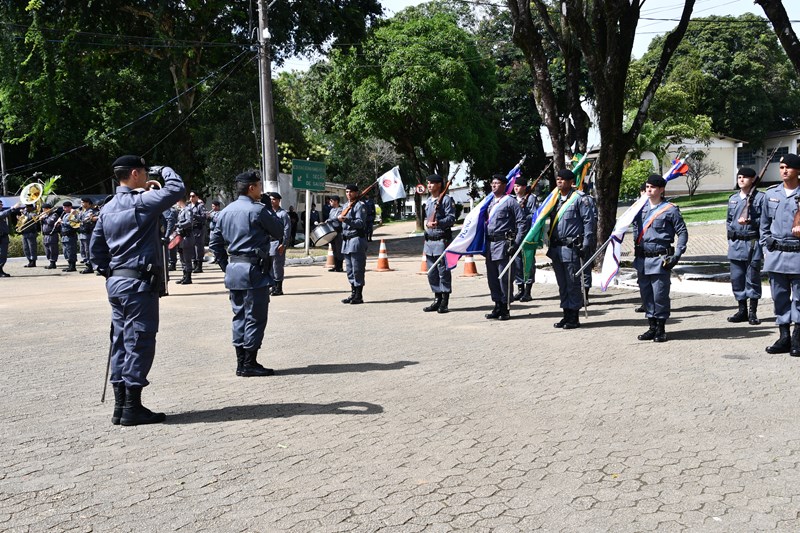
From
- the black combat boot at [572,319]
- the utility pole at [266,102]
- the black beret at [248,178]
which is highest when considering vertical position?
the utility pole at [266,102]

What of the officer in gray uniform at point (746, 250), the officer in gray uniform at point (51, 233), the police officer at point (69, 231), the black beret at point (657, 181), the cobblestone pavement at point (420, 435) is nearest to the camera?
the cobblestone pavement at point (420, 435)

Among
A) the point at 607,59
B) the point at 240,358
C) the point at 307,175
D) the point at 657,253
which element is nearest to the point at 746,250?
the point at 657,253

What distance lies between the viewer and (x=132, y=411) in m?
5.70

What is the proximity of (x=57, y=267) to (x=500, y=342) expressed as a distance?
18.1m

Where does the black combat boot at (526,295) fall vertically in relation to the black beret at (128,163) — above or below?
below

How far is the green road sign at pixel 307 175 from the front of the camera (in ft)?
76.7

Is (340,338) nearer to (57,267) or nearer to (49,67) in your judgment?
(57,267)

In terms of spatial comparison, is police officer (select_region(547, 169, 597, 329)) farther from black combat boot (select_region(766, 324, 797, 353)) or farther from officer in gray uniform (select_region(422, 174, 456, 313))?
black combat boot (select_region(766, 324, 797, 353))

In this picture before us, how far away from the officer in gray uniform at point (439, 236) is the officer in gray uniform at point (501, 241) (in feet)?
2.89

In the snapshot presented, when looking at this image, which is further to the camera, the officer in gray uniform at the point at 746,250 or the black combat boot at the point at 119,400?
the officer in gray uniform at the point at 746,250

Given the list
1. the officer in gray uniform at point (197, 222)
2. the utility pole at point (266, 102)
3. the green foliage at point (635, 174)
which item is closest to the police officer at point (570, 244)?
the officer in gray uniform at point (197, 222)

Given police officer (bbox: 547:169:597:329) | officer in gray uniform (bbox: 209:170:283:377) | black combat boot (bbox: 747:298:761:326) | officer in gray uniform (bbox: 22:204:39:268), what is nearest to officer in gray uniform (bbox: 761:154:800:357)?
black combat boot (bbox: 747:298:761:326)

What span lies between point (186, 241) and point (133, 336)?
1181cm

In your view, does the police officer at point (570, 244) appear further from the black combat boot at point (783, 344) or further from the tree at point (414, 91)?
the tree at point (414, 91)
